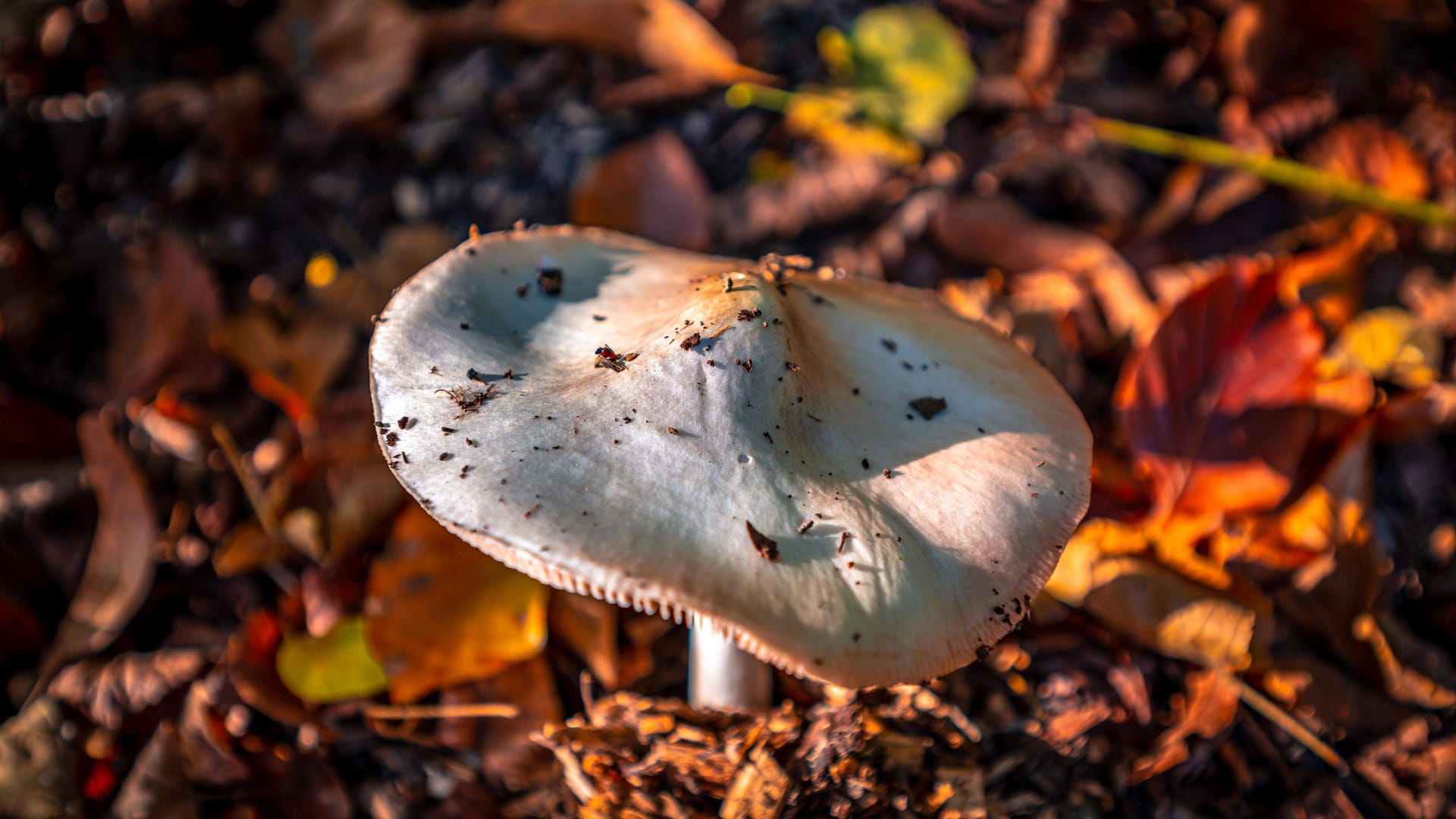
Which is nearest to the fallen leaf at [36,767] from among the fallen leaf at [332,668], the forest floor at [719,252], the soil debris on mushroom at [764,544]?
the forest floor at [719,252]

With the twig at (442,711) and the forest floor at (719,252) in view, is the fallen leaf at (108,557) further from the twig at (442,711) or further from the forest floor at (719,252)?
the twig at (442,711)

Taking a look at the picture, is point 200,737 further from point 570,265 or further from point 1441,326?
point 1441,326

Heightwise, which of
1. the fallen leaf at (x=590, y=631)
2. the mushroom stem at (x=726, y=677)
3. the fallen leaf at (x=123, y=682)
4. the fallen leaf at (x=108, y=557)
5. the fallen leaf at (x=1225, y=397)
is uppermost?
the fallen leaf at (x=1225, y=397)

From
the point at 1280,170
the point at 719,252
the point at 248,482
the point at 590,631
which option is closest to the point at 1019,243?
the point at 1280,170

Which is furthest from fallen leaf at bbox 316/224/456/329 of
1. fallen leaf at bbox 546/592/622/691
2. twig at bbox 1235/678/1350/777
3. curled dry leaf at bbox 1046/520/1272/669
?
twig at bbox 1235/678/1350/777

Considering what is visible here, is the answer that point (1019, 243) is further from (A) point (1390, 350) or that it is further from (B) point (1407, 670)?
(B) point (1407, 670)

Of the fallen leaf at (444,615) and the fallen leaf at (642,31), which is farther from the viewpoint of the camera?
the fallen leaf at (642,31)
